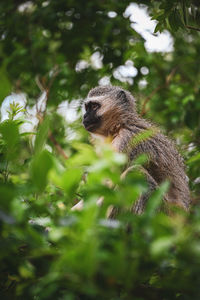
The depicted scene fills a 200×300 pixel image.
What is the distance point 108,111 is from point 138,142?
133 cm

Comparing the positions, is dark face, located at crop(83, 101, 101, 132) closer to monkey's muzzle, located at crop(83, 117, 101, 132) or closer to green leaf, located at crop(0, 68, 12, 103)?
monkey's muzzle, located at crop(83, 117, 101, 132)

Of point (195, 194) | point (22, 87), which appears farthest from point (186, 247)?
point (22, 87)

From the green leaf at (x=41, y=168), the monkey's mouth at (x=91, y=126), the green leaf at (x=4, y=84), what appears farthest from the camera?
the monkey's mouth at (x=91, y=126)

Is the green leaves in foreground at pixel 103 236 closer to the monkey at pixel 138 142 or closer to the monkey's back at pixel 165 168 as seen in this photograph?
the monkey at pixel 138 142

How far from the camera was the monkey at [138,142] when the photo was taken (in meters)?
4.91

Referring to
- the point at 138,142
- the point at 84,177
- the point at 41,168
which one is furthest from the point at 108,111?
the point at 41,168

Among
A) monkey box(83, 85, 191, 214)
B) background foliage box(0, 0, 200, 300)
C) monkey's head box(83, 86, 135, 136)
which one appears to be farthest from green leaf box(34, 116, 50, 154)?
monkey's head box(83, 86, 135, 136)

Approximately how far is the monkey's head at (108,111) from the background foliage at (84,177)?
19.4 inches

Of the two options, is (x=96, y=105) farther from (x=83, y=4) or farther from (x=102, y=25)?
(x=83, y=4)

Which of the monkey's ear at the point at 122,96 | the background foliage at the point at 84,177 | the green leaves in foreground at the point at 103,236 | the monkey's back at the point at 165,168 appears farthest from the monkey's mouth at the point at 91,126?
the green leaves in foreground at the point at 103,236

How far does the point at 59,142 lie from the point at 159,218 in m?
5.48

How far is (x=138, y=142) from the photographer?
485cm

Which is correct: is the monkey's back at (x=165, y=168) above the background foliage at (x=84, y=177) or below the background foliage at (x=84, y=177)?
below

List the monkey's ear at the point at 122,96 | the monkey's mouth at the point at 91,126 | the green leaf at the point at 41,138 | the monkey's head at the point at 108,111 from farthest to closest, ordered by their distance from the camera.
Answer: the monkey's ear at the point at 122,96, the monkey's mouth at the point at 91,126, the monkey's head at the point at 108,111, the green leaf at the point at 41,138
